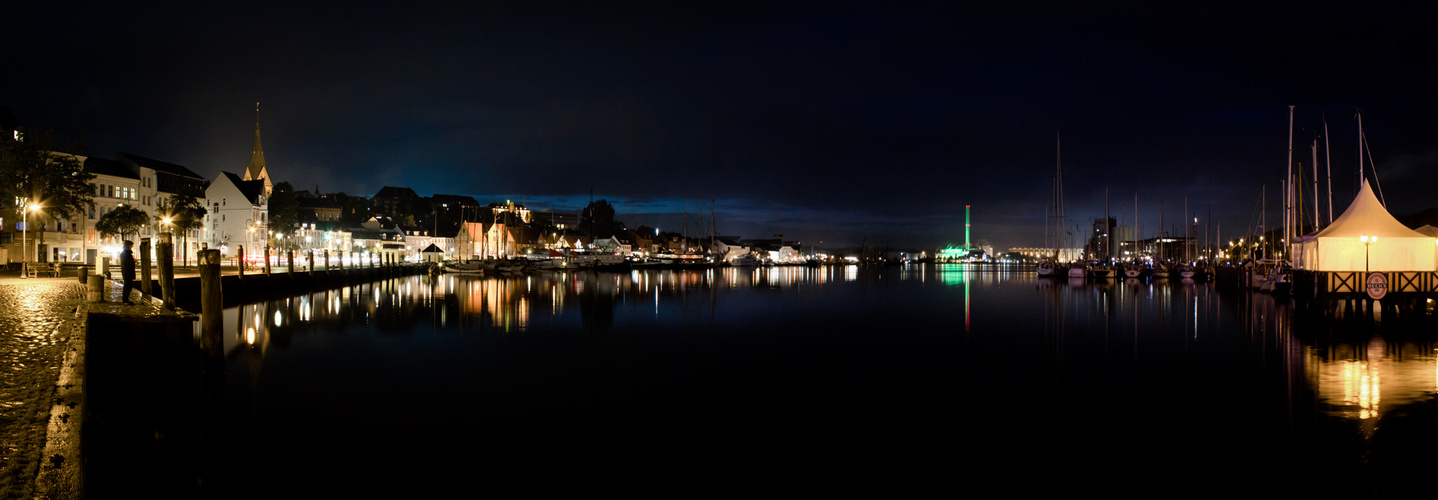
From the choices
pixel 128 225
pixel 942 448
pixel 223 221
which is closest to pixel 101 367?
pixel 942 448

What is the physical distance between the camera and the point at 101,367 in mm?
14625

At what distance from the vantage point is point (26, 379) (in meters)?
9.85

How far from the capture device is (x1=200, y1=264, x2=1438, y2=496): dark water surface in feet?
33.1

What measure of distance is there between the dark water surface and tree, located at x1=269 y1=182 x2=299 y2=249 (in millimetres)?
70469

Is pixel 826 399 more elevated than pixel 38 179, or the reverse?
pixel 38 179

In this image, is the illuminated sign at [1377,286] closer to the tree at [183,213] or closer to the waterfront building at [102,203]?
the tree at [183,213]

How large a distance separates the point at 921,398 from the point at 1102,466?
15.2 ft

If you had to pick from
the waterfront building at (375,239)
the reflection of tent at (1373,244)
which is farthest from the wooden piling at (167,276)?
the waterfront building at (375,239)

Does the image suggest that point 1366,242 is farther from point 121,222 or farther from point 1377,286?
point 121,222

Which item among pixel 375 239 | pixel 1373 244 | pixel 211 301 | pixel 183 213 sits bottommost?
pixel 211 301

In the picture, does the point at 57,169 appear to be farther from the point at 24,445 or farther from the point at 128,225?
the point at 24,445

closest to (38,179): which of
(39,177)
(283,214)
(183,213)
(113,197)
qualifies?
(39,177)

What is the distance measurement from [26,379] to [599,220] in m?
160

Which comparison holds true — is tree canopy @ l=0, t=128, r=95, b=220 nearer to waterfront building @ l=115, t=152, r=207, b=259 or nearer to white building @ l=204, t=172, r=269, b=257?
waterfront building @ l=115, t=152, r=207, b=259
